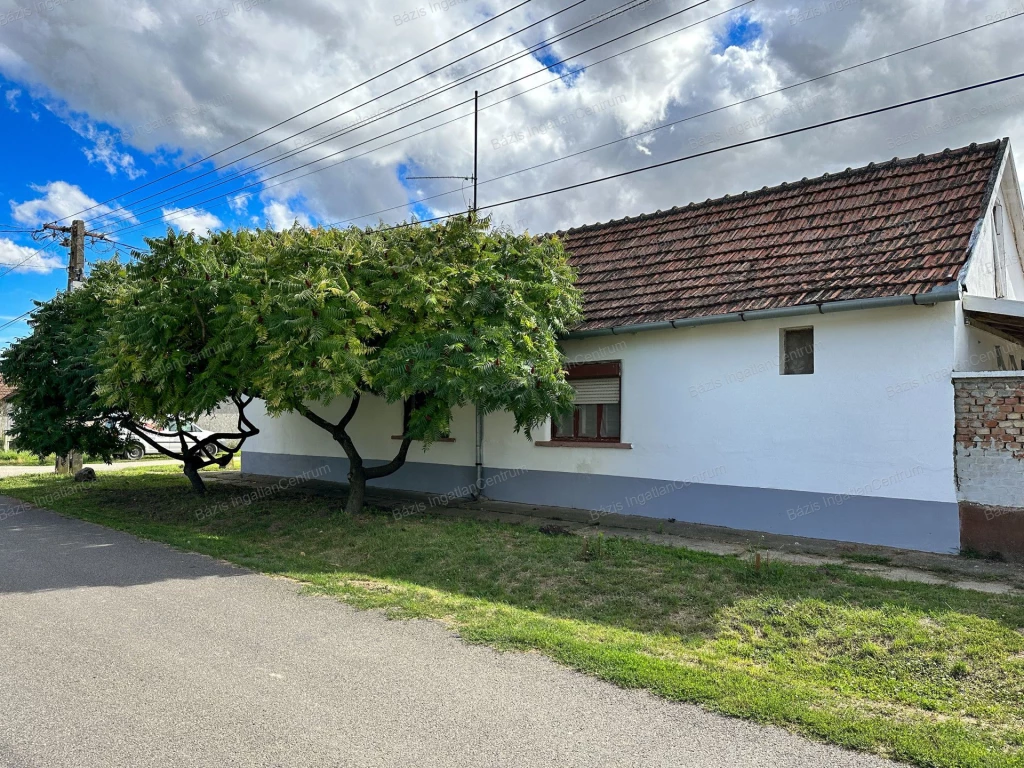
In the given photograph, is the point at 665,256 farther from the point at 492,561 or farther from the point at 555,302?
the point at 492,561

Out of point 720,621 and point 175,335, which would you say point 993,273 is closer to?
point 720,621

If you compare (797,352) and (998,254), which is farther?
(998,254)

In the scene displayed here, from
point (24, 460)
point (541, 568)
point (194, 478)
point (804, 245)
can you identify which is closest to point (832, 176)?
point (804, 245)

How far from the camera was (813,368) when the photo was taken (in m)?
9.81

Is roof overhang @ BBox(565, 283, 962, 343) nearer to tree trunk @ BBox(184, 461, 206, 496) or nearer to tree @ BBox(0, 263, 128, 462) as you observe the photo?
tree trunk @ BBox(184, 461, 206, 496)

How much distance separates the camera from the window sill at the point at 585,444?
11.7 m

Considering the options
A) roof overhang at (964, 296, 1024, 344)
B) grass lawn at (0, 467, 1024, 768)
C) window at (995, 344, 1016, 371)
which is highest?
roof overhang at (964, 296, 1024, 344)

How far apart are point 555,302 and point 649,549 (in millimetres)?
4090

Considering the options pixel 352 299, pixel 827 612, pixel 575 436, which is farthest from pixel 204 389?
pixel 827 612

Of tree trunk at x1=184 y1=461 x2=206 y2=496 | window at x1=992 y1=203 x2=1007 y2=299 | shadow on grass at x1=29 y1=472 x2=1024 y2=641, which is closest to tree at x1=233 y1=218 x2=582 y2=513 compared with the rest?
shadow on grass at x1=29 y1=472 x2=1024 y2=641

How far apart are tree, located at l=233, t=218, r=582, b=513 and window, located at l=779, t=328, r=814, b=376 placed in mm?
3116

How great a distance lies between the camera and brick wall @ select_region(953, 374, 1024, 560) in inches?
320

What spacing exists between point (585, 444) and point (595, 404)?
71 centimetres

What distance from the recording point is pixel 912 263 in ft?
29.8
